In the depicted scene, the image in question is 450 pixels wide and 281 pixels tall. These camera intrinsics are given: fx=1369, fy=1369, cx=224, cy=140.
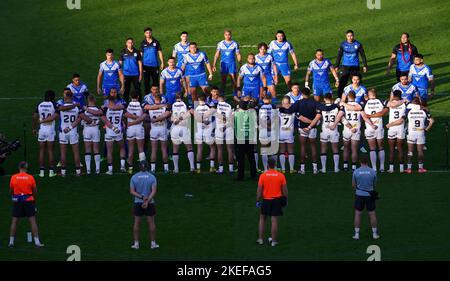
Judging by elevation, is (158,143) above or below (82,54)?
below

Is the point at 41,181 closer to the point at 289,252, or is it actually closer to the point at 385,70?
the point at 289,252

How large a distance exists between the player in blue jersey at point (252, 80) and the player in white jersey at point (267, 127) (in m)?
3.41

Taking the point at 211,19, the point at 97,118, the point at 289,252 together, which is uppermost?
the point at 211,19

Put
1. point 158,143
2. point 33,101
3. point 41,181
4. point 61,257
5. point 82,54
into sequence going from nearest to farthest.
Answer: point 61,257
point 41,181
point 158,143
point 33,101
point 82,54

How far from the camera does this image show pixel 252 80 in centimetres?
3756

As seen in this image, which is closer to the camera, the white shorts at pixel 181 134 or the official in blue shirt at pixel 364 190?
the official in blue shirt at pixel 364 190

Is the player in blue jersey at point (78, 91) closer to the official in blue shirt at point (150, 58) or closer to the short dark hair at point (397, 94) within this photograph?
the official in blue shirt at point (150, 58)

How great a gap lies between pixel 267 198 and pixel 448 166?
8.25 meters

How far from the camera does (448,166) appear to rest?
34375 mm

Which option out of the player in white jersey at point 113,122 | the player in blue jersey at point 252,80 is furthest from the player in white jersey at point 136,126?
the player in blue jersey at point 252,80

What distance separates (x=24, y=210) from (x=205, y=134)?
7.33 meters

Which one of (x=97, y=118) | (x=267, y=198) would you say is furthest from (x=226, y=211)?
(x=97, y=118)

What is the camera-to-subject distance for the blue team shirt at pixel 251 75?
3750 cm

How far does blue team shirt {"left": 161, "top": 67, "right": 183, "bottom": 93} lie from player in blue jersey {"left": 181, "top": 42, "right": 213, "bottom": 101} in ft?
3.14
